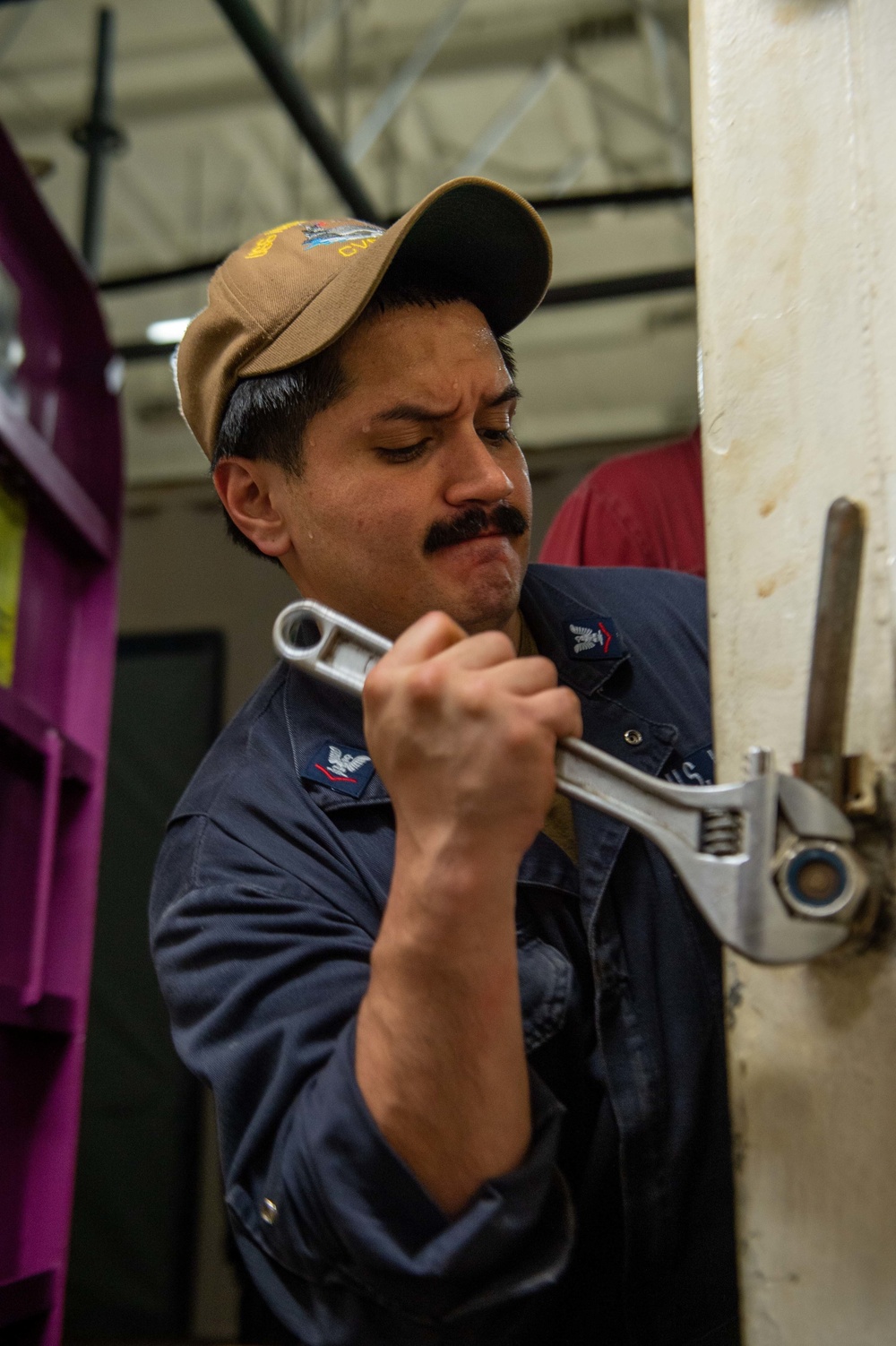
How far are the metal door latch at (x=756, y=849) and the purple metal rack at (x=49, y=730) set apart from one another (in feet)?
3.98

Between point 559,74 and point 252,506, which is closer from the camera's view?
point 252,506

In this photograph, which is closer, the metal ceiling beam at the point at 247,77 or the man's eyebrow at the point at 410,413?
the man's eyebrow at the point at 410,413

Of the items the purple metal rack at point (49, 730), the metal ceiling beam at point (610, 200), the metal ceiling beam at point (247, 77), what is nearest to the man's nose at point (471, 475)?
the purple metal rack at point (49, 730)

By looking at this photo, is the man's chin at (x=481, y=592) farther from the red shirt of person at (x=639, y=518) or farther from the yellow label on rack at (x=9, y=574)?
the yellow label on rack at (x=9, y=574)

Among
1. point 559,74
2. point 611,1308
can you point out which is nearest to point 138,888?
point 559,74

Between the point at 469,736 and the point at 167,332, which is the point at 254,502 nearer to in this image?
the point at 469,736

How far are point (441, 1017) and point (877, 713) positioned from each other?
29 centimetres

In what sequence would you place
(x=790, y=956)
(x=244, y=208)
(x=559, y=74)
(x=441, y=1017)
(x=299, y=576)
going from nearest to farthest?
(x=790, y=956), (x=441, y=1017), (x=299, y=576), (x=559, y=74), (x=244, y=208)

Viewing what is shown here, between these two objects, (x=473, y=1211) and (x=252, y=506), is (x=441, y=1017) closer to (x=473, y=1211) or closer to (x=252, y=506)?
(x=473, y=1211)

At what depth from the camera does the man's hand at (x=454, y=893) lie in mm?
627

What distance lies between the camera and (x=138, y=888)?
3.83 meters

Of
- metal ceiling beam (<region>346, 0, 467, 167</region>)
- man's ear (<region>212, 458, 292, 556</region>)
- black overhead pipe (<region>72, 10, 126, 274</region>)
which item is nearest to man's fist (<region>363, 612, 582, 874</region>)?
man's ear (<region>212, 458, 292, 556</region>)

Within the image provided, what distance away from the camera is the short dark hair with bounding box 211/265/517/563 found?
1.08m

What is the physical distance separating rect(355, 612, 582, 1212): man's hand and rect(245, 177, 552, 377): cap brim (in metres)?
0.47
